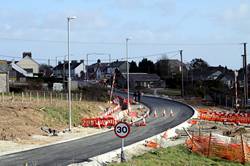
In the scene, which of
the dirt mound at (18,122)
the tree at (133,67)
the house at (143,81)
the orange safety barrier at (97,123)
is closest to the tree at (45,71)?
the tree at (133,67)

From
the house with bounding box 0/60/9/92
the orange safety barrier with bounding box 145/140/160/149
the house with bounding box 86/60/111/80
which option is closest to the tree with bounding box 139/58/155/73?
the house with bounding box 86/60/111/80

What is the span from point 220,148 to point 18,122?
47.5ft

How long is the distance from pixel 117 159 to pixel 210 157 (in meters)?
5.21

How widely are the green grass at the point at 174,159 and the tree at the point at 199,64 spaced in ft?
425

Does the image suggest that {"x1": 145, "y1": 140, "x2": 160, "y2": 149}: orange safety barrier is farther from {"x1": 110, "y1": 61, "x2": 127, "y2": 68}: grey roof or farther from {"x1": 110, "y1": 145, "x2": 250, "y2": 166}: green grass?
{"x1": 110, "y1": 61, "x2": 127, "y2": 68}: grey roof

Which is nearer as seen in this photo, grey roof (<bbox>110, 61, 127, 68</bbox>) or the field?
the field

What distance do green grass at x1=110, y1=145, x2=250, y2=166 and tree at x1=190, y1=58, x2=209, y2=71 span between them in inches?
5102

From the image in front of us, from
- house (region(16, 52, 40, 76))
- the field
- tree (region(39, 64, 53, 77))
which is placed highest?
house (region(16, 52, 40, 76))

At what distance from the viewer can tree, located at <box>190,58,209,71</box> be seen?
503 ft

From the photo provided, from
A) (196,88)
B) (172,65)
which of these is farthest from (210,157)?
(172,65)

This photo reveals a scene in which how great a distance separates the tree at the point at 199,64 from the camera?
6031 inches

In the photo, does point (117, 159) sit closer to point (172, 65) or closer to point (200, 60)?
point (172, 65)

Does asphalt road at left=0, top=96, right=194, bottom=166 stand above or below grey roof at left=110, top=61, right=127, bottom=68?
below

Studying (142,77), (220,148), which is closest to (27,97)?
(220,148)
